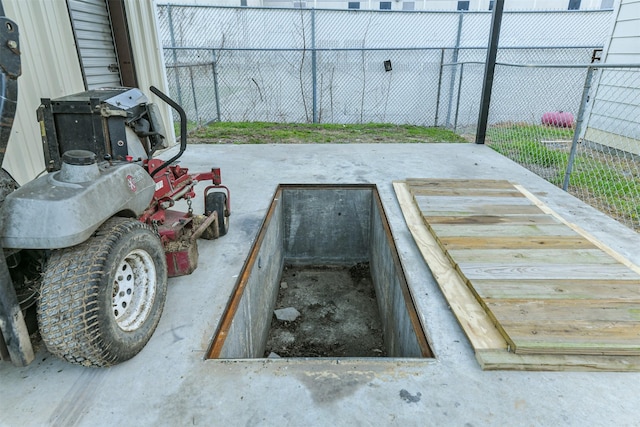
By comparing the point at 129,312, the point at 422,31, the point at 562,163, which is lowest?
the point at 562,163

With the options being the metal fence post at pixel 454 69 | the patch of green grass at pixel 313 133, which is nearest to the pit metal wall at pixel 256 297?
the patch of green grass at pixel 313 133

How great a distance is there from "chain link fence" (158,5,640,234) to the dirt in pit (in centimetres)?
445

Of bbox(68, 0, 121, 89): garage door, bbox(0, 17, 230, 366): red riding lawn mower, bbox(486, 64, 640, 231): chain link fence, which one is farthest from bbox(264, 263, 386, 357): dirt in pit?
bbox(68, 0, 121, 89): garage door

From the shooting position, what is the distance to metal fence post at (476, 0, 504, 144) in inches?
187

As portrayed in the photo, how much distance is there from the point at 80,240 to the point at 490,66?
5044 mm

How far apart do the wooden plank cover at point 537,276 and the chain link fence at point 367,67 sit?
15.2 feet

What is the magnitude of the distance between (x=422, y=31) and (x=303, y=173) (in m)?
5.51

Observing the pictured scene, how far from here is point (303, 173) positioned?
429cm

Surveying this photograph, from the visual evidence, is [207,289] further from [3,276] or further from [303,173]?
[303,173]

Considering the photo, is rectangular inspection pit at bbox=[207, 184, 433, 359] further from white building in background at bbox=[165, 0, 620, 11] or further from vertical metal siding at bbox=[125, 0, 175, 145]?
white building in background at bbox=[165, 0, 620, 11]

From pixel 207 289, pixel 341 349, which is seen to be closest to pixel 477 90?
pixel 341 349

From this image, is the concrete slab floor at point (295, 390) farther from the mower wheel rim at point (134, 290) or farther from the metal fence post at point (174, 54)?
the metal fence post at point (174, 54)

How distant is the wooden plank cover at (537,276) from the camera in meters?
1.67

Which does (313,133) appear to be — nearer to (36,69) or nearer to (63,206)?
(36,69)
